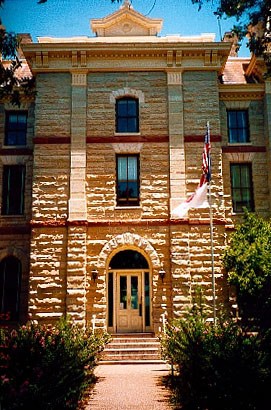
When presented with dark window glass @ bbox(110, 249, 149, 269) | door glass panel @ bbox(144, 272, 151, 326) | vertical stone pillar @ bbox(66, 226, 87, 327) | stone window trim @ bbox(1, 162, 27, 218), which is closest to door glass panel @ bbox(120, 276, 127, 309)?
dark window glass @ bbox(110, 249, 149, 269)

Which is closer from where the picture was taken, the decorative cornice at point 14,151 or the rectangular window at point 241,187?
the rectangular window at point 241,187

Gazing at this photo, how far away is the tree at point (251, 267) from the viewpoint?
1596 centimetres

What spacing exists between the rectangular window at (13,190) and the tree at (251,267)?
28.2 feet

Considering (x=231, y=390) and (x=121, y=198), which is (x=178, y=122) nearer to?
(x=121, y=198)

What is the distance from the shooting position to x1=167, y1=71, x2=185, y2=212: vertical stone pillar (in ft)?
58.7

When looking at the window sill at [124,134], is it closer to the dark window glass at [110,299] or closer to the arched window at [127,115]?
the arched window at [127,115]

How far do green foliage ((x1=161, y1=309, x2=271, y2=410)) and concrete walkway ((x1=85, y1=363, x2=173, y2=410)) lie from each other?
68 cm

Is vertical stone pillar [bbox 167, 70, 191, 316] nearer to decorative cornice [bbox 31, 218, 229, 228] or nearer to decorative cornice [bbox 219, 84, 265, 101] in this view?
decorative cornice [bbox 31, 218, 229, 228]

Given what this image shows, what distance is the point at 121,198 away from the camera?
59.9 ft

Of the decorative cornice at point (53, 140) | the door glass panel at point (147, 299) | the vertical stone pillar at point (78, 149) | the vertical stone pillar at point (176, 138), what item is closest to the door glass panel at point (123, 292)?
the door glass panel at point (147, 299)

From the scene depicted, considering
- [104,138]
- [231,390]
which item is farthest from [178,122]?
[231,390]

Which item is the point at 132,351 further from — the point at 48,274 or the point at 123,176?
the point at 123,176

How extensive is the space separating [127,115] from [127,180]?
2.84 meters

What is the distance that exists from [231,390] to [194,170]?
12035mm
